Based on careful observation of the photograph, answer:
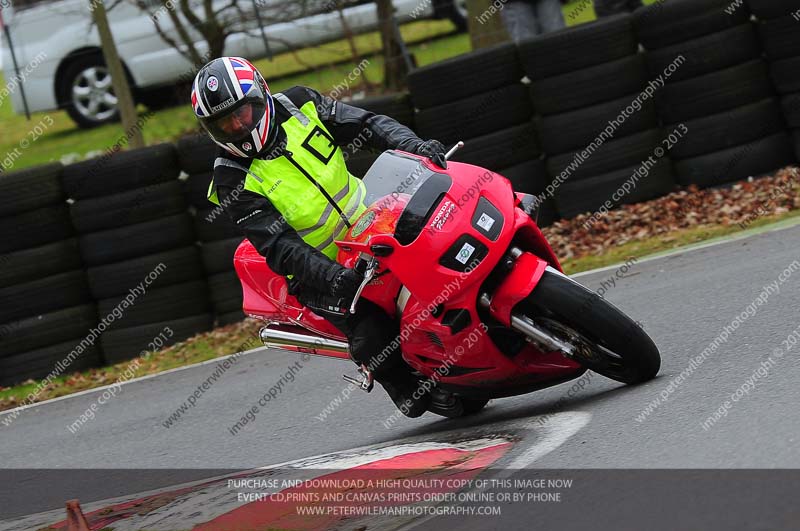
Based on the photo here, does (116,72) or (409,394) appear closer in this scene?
(409,394)

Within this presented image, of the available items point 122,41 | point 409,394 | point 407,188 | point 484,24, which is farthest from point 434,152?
point 122,41

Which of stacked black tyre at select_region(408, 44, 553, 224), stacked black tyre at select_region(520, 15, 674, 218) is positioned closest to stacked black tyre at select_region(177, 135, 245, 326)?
stacked black tyre at select_region(408, 44, 553, 224)

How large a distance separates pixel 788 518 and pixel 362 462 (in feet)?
8.06

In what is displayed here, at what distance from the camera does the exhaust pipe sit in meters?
6.18

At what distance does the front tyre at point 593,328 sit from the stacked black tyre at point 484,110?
5077mm

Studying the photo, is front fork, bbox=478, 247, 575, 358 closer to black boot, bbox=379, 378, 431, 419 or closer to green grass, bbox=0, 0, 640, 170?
black boot, bbox=379, 378, 431, 419

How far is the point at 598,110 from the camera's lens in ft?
33.5

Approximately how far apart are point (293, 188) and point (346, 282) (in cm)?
70

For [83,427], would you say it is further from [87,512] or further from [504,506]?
[504,506]

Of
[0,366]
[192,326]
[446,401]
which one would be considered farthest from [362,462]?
[0,366]

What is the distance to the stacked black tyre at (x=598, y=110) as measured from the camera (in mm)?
10195

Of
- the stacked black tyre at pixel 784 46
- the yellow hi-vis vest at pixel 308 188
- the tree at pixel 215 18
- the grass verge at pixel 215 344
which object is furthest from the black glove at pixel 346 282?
the tree at pixel 215 18

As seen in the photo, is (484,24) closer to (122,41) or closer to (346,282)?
(122,41)

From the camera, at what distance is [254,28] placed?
52.1ft
